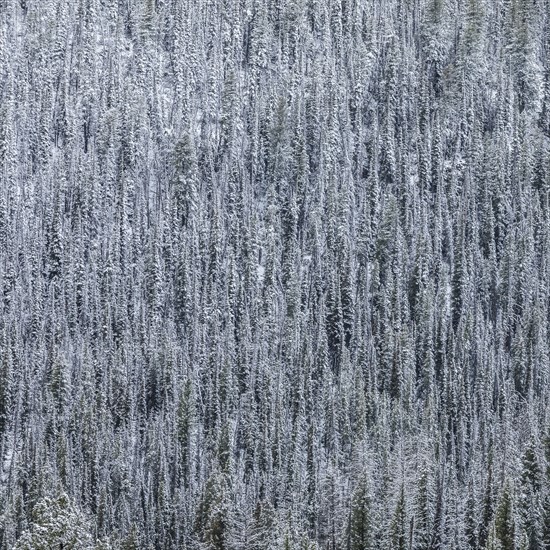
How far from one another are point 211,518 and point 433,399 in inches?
2856

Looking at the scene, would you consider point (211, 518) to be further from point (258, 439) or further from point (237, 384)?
point (237, 384)

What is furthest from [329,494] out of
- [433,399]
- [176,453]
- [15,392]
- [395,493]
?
[15,392]

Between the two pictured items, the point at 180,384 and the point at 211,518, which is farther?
the point at 180,384

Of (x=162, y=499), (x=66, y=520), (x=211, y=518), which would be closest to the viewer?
(x=66, y=520)

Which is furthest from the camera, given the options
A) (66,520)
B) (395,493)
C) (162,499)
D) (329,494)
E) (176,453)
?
(176,453)

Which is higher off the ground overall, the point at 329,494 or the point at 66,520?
the point at 66,520

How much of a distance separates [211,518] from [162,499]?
34423mm

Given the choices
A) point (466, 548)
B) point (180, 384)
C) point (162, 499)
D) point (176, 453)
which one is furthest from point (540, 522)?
point (180, 384)

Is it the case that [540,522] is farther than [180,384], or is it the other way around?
[180,384]

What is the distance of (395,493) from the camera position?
475 feet

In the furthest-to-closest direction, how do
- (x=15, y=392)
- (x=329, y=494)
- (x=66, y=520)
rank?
1. (x=15, y=392)
2. (x=329, y=494)
3. (x=66, y=520)

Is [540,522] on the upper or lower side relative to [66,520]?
lower

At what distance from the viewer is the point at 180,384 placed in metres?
200

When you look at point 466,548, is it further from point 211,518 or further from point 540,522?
point 211,518
